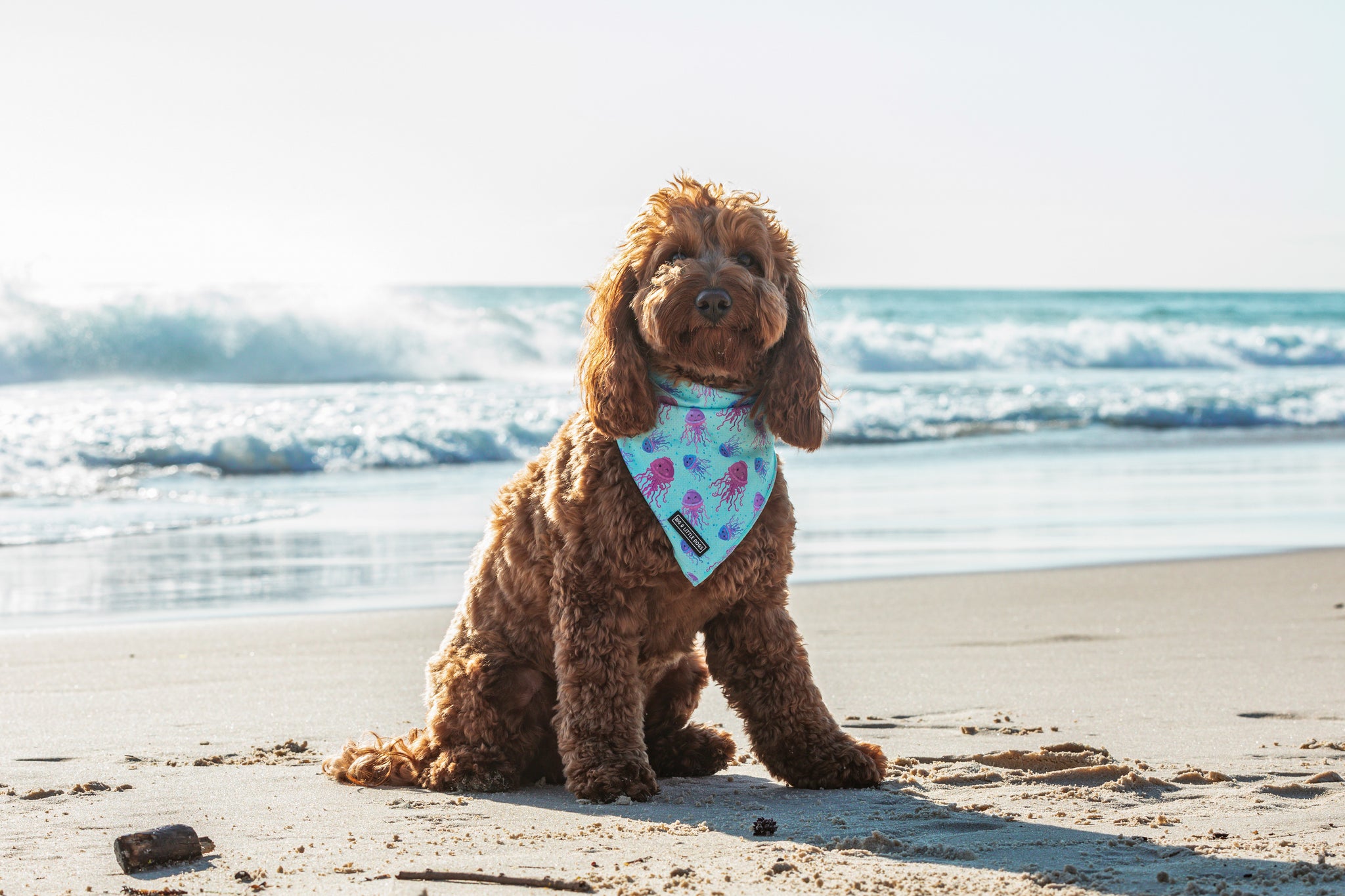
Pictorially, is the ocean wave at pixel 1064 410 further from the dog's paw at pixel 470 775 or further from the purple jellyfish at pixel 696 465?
the dog's paw at pixel 470 775

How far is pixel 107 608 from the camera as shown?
22.9 ft

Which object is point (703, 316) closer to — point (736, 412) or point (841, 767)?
point (736, 412)

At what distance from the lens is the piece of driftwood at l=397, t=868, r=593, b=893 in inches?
114

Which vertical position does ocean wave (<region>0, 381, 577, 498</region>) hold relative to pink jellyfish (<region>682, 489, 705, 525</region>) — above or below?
below

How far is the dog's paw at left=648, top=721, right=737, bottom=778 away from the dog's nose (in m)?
1.44

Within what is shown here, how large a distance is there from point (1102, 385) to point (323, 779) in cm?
2069

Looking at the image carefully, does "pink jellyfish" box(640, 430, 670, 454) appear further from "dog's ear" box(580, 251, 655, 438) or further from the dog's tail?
the dog's tail

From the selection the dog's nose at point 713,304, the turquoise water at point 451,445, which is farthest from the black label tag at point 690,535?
the turquoise water at point 451,445

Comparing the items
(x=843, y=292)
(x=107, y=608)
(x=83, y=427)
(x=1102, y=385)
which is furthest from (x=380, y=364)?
(x=843, y=292)

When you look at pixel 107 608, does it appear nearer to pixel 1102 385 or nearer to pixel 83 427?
pixel 83 427

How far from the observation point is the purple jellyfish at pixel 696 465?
395cm

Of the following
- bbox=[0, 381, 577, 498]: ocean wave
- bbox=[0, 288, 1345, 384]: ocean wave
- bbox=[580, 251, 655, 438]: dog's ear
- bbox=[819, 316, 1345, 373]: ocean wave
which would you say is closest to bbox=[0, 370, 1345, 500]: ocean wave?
bbox=[0, 381, 577, 498]: ocean wave

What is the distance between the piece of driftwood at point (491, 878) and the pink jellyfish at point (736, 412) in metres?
1.63

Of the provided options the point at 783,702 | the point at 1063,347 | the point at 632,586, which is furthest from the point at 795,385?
the point at 1063,347
